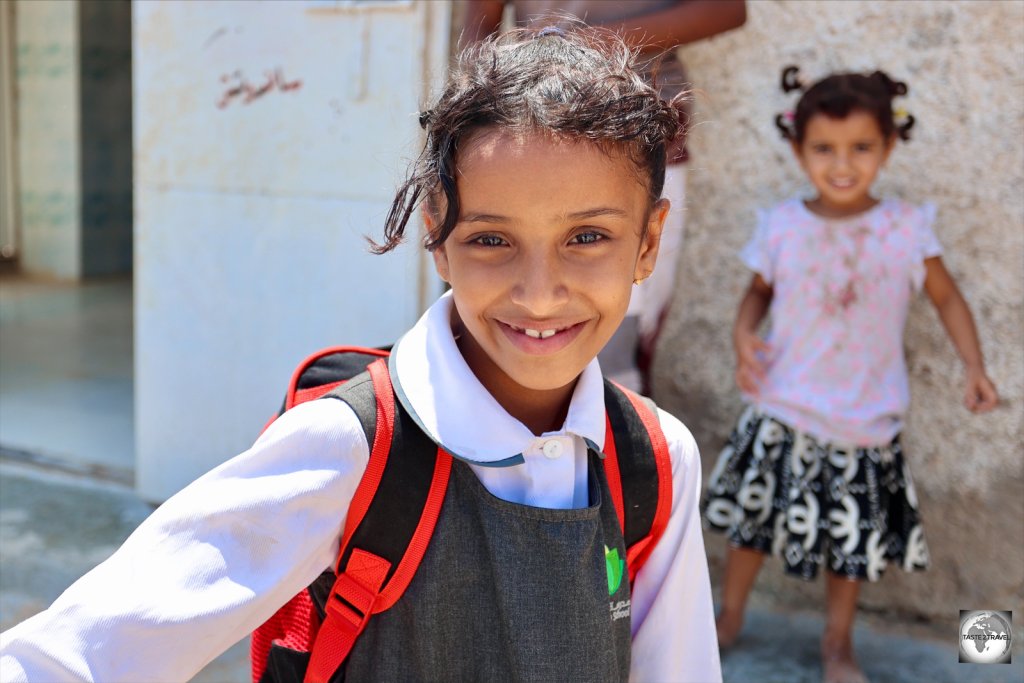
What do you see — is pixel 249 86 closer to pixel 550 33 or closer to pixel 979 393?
pixel 550 33

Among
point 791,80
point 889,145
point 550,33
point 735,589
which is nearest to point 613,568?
point 550,33

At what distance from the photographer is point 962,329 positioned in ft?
8.02

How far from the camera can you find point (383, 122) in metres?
2.87

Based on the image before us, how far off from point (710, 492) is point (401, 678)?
1.63m

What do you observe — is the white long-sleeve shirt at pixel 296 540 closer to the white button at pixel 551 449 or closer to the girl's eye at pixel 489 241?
the white button at pixel 551 449

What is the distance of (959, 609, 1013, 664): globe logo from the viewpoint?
2.67m

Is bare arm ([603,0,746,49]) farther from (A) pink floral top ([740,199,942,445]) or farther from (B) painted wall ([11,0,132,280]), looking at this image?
(B) painted wall ([11,0,132,280])

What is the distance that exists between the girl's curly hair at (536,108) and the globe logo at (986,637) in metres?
1.96

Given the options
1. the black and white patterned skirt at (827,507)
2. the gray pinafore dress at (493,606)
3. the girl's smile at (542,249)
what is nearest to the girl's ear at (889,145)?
the black and white patterned skirt at (827,507)

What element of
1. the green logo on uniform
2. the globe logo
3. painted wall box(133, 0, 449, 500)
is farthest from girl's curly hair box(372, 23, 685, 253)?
the globe logo

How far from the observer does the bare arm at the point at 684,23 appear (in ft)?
7.41

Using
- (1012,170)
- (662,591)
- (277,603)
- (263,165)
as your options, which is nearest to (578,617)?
(662,591)

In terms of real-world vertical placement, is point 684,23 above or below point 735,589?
above

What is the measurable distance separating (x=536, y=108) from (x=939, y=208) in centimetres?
181
